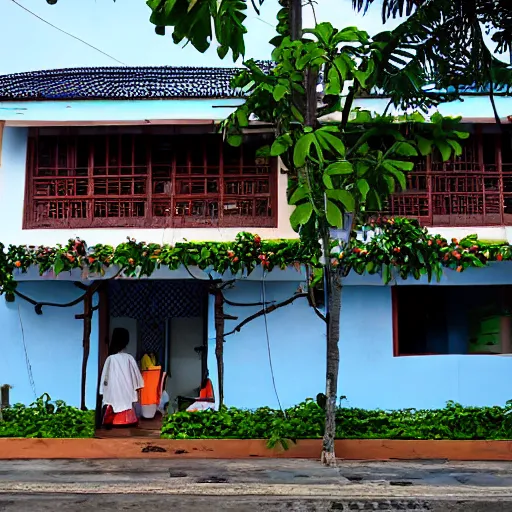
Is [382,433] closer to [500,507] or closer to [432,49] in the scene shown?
[500,507]

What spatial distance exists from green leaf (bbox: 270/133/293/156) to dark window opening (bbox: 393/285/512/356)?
394 cm

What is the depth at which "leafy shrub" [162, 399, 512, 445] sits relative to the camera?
9.23 m

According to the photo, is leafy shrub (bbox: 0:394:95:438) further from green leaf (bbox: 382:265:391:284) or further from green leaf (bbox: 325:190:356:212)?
green leaf (bbox: 325:190:356:212)

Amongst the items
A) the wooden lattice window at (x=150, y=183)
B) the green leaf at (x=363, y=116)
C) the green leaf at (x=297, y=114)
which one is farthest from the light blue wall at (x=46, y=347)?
the green leaf at (x=363, y=116)

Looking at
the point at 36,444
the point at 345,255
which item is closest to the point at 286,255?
the point at 345,255

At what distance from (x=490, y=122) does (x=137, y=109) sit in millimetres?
4899

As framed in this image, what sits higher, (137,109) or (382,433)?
(137,109)

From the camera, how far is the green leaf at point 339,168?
6723 mm

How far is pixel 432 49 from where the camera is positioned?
8.05m

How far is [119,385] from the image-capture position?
10297 mm

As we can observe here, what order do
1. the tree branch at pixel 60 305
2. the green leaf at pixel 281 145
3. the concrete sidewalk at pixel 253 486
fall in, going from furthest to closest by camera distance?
the tree branch at pixel 60 305 < the green leaf at pixel 281 145 < the concrete sidewalk at pixel 253 486

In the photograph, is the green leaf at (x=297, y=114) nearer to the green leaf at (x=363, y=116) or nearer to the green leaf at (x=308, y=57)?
the green leaf at (x=363, y=116)

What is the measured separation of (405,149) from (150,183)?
434cm

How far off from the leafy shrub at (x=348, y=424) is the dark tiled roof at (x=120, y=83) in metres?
4.39
